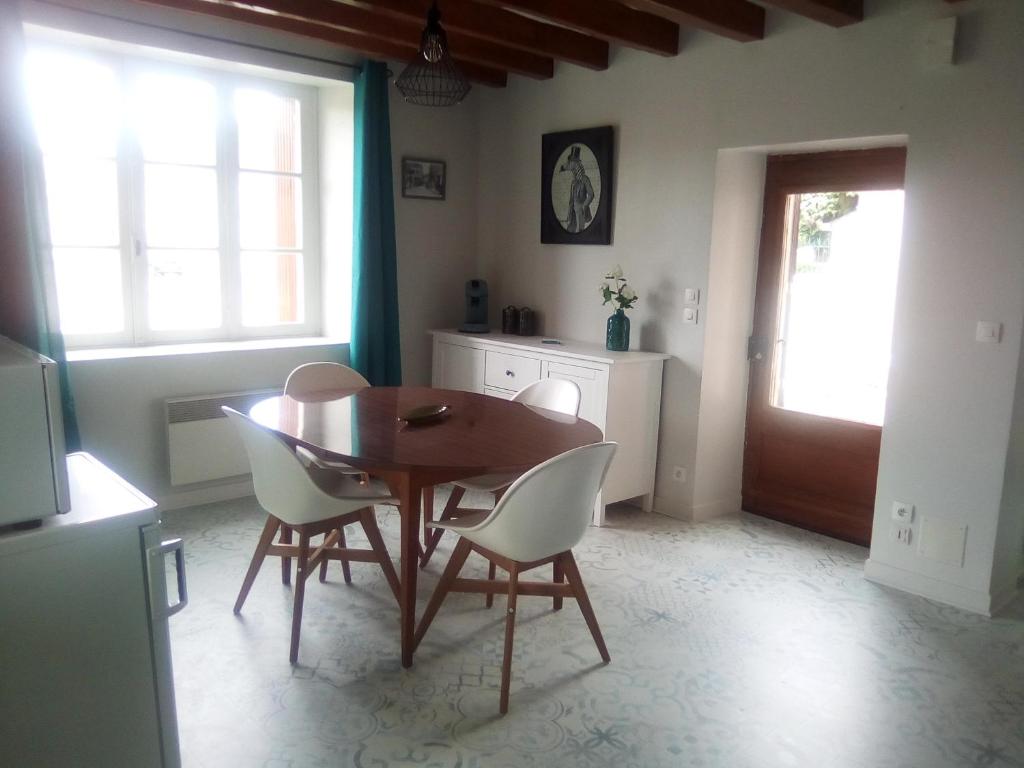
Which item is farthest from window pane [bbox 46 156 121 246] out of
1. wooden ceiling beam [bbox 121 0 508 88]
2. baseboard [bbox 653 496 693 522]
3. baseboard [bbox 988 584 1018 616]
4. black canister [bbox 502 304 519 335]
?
baseboard [bbox 988 584 1018 616]

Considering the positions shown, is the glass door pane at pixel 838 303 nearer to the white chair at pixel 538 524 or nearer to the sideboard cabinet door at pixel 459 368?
the sideboard cabinet door at pixel 459 368

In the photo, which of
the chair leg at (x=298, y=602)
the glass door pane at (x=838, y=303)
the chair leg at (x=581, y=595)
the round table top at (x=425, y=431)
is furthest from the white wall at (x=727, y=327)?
the chair leg at (x=298, y=602)

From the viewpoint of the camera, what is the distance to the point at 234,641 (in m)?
2.75

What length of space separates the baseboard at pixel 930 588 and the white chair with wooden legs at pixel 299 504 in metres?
2.12

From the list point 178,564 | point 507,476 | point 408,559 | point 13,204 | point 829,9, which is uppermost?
point 829,9

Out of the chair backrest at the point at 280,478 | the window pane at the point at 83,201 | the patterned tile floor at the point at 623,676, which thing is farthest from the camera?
the window pane at the point at 83,201

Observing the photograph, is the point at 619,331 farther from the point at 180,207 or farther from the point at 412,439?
the point at 180,207

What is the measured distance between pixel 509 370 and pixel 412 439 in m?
1.80

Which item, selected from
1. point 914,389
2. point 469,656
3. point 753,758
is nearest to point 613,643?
point 469,656

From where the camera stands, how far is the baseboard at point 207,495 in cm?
411

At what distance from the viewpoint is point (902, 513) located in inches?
131

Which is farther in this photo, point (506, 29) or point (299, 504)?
point (506, 29)

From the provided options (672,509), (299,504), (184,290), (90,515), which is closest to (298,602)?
(299,504)

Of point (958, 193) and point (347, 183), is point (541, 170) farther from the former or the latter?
point (958, 193)
